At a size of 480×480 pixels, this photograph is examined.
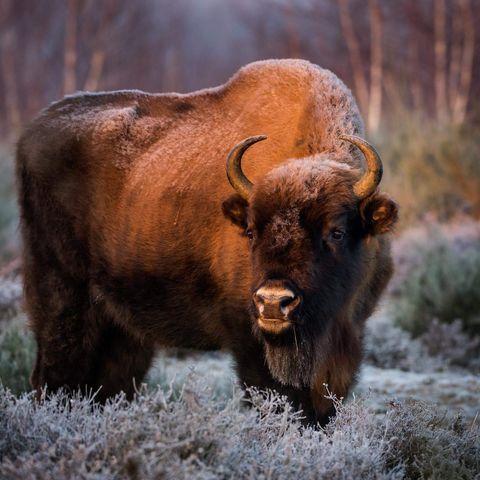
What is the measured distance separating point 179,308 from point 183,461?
2.21 metres

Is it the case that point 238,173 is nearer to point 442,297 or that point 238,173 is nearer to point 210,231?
point 210,231

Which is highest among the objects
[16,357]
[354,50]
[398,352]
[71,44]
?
[354,50]

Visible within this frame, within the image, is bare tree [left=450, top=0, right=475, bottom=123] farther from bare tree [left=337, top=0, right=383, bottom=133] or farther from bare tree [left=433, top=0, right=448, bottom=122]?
bare tree [left=337, top=0, right=383, bottom=133]

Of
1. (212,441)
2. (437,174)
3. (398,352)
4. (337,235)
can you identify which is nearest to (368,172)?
(337,235)

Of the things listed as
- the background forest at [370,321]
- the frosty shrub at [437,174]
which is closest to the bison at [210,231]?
the background forest at [370,321]

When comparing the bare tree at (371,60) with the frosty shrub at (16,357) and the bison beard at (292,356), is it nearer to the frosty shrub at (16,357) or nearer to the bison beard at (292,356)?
the frosty shrub at (16,357)

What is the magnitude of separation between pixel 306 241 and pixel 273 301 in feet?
1.52

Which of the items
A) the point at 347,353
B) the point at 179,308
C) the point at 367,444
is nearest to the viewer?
the point at 367,444

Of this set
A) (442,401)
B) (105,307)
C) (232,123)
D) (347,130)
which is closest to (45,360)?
(105,307)

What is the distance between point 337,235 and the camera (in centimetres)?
426

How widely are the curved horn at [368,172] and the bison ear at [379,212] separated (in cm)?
5

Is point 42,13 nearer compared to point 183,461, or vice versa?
point 183,461

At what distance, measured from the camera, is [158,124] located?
545 cm

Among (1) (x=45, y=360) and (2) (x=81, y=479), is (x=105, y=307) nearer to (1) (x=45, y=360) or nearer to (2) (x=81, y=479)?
(1) (x=45, y=360)
